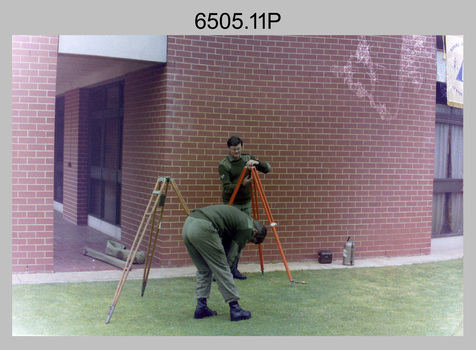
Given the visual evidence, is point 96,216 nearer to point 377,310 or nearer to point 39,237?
point 39,237

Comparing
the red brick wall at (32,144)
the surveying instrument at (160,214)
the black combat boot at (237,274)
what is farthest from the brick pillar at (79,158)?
the black combat boot at (237,274)

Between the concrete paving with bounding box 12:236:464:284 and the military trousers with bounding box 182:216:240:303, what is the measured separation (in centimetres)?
214

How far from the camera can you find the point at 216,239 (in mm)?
6438

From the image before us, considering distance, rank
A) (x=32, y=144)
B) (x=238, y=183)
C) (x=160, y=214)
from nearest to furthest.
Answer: (x=160, y=214)
(x=238, y=183)
(x=32, y=144)

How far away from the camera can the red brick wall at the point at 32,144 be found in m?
8.11

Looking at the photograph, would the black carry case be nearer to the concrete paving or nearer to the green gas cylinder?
the concrete paving

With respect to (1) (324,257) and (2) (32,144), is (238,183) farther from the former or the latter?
(2) (32,144)

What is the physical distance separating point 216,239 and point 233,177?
2120 mm

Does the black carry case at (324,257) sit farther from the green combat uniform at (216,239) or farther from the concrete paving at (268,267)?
the green combat uniform at (216,239)

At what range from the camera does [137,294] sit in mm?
7652

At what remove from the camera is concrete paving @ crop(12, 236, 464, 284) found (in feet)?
27.0

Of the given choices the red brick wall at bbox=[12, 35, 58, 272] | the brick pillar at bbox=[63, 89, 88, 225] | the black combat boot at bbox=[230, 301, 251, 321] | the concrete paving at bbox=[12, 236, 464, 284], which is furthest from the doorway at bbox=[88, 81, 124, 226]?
the black combat boot at bbox=[230, 301, 251, 321]

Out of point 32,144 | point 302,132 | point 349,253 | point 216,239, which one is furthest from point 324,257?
point 32,144
